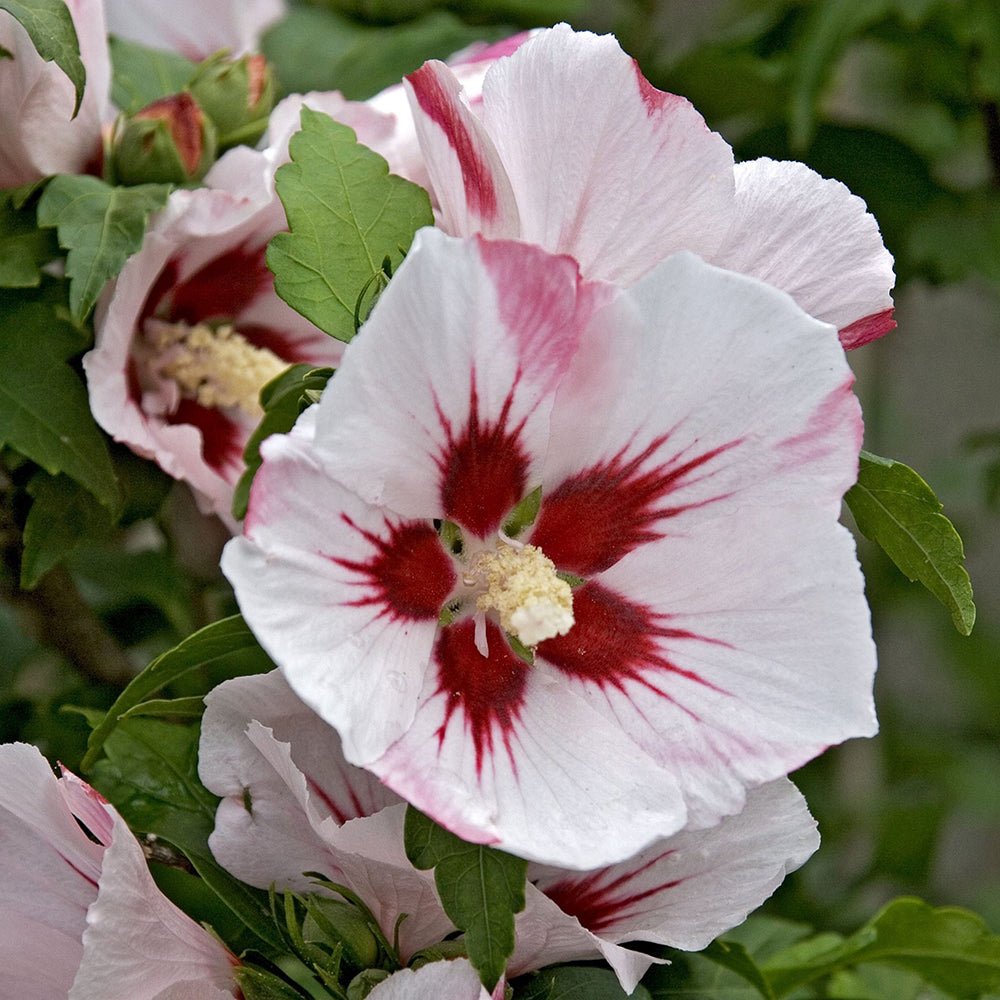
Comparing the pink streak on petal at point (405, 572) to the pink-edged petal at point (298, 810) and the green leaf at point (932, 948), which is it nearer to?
the pink-edged petal at point (298, 810)

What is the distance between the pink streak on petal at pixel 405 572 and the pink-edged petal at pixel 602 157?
109mm

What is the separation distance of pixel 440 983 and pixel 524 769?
0.26 feet

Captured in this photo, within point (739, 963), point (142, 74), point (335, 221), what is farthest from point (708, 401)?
point (142, 74)

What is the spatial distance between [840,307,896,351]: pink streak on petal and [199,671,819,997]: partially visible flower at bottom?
0.15m

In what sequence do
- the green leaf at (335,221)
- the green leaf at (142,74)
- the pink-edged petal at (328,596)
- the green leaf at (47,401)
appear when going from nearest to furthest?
1. the pink-edged petal at (328,596)
2. the green leaf at (335,221)
3. the green leaf at (47,401)
4. the green leaf at (142,74)

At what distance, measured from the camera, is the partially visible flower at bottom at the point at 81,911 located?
18.1 inches

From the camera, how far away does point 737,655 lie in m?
0.44

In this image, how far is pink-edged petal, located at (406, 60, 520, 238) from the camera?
0.47 metres

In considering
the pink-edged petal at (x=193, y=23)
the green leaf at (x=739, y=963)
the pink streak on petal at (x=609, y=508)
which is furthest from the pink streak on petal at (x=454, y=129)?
the pink-edged petal at (x=193, y=23)

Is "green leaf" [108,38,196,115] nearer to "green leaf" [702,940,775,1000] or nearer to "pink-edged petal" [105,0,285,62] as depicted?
"pink-edged petal" [105,0,285,62]

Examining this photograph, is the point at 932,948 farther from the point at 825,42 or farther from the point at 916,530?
the point at 825,42

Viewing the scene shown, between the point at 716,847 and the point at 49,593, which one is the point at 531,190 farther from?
the point at 49,593

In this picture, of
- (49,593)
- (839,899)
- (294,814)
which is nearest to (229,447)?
(49,593)

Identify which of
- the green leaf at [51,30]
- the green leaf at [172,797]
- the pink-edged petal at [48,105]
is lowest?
the green leaf at [172,797]
